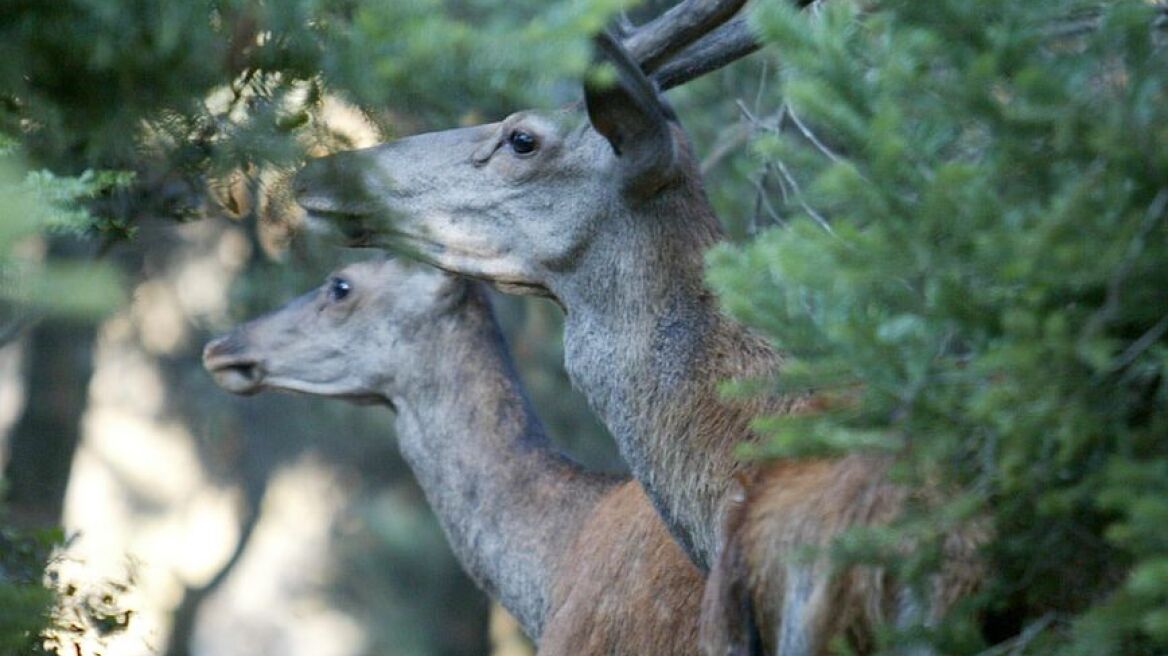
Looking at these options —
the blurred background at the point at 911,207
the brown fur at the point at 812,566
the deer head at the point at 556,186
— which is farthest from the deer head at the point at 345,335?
the blurred background at the point at 911,207

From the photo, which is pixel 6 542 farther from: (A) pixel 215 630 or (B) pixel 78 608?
(A) pixel 215 630

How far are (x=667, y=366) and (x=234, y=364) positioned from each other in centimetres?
334

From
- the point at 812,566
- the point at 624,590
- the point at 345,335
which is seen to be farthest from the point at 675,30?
the point at 345,335

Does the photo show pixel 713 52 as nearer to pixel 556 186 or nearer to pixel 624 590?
pixel 556 186

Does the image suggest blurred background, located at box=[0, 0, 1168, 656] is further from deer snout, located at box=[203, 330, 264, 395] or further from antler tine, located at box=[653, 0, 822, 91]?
deer snout, located at box=[203, 330, 264, 395]

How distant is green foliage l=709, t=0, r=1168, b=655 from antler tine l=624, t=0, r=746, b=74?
78.8 inches

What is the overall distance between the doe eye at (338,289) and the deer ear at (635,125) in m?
2.65

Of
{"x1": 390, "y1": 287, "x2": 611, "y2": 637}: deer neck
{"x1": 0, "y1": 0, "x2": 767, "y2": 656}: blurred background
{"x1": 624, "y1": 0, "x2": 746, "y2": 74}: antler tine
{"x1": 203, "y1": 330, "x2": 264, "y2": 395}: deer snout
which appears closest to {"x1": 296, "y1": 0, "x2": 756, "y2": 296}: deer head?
{"x1": 624, "y1": 0, "x2": 746, "y2": 74}: antler tine

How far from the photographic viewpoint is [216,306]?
12570 mm

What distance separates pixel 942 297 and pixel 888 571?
2.40 ft

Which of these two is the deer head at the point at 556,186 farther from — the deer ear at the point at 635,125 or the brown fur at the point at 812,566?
the brown fur at the point at 812,566

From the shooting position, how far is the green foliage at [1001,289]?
2.94 metres

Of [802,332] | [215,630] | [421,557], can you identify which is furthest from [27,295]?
[215,630]

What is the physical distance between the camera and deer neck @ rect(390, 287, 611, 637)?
6777 millimetres
